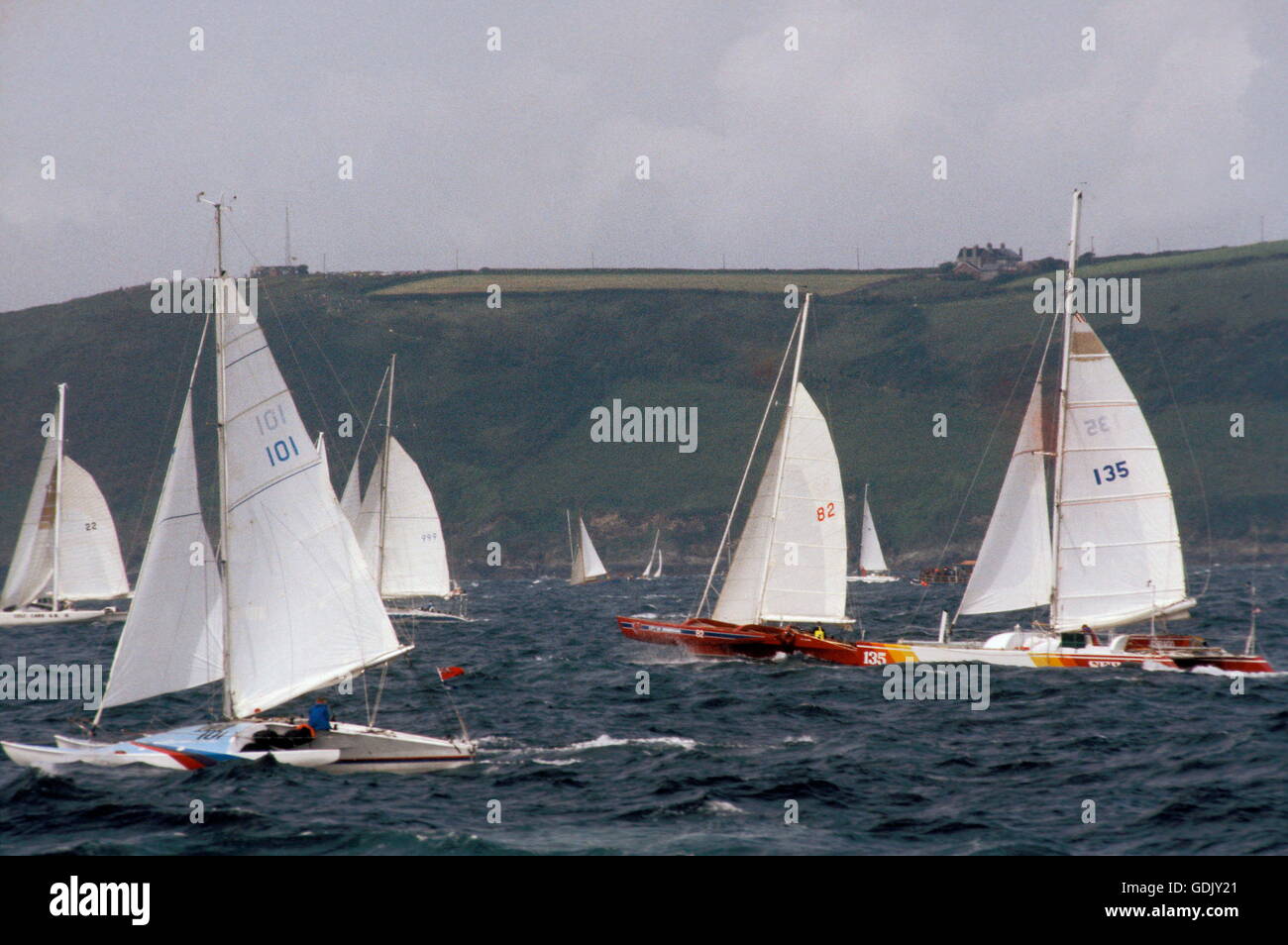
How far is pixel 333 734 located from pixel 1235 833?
615 inches

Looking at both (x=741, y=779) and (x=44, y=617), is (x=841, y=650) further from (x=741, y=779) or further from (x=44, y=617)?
(x=44, y=617)

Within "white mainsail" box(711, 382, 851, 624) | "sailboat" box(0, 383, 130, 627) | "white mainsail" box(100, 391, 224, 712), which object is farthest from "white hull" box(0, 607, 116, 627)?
"white mainsail" box(100, 391, 224, 712)

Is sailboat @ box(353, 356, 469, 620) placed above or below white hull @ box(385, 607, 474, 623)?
above

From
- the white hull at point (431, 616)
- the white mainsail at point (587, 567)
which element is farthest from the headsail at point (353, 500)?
the white mainsail at point (587, 567)

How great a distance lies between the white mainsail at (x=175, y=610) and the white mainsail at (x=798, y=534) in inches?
866

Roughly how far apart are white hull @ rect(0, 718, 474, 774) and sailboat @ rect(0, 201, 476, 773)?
0.02 meters

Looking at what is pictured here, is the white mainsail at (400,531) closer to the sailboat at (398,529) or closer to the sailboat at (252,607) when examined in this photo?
the sailboat at (398,529)

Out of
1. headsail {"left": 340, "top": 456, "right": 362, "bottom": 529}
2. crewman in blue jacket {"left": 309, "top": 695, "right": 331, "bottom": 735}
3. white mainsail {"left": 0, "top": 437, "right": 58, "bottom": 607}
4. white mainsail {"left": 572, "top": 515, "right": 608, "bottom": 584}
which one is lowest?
white mainsail {"left": 572, "top": 515, "right": 608, "bottom": 584}

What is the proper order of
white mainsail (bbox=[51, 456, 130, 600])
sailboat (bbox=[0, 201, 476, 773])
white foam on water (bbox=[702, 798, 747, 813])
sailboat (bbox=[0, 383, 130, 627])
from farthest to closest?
white mainsail (bbox=[51, 456, 130, 600]) → sailboat (bbox=[0, 383, 130, 627]) → sailboat (bbox=[0, 201, 476, 773]) → white foam on water (bbox=[702, 798, 747, 813])

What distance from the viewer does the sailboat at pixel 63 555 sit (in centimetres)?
7069

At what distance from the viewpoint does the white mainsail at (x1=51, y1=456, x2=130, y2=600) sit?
71.1 metres

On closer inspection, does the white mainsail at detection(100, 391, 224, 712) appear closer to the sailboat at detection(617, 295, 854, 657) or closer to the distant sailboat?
the sailboat at detection(617, 295, 854, 657)
